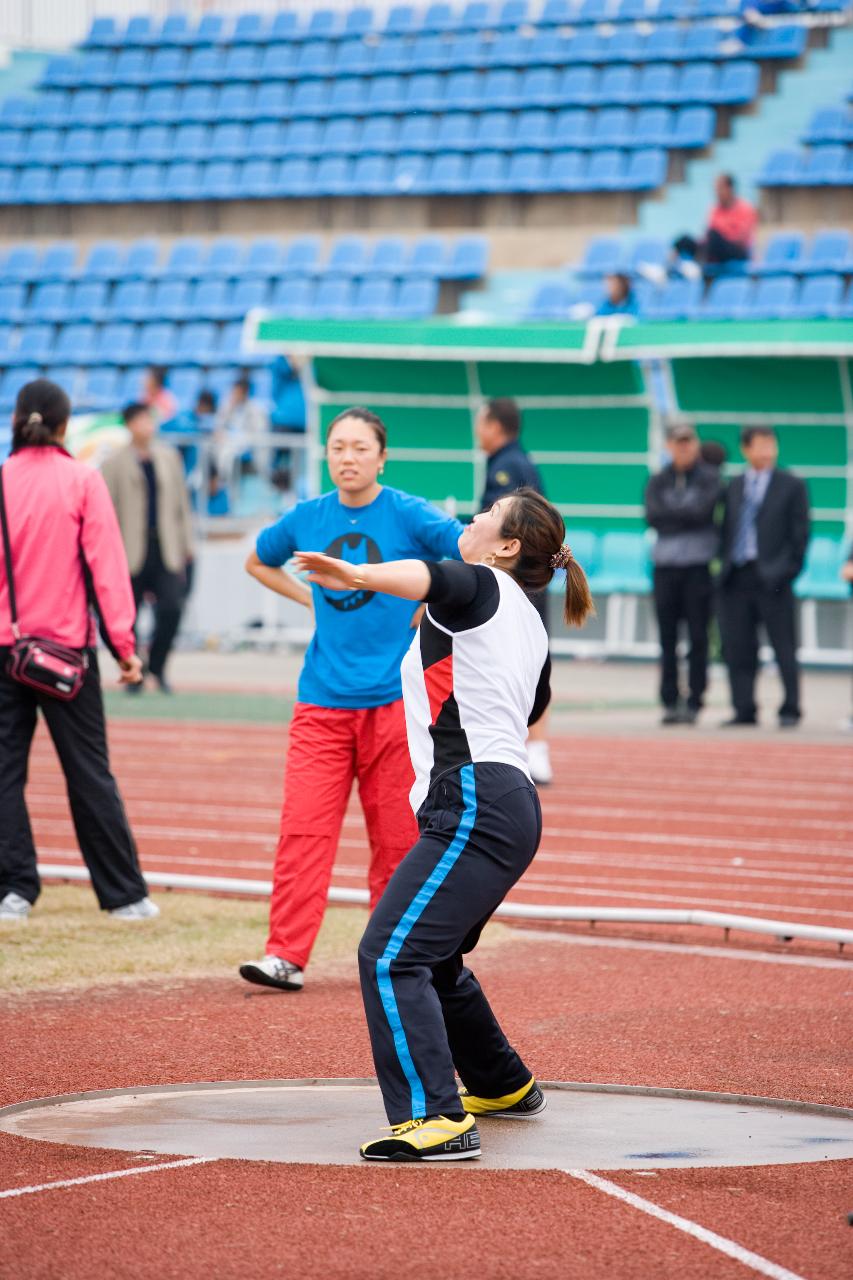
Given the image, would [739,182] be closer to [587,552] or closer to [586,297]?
[586,297]

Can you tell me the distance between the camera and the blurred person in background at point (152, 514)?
52.3 ft

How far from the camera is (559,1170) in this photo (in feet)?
15.1

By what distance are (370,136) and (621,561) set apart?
11.1 m

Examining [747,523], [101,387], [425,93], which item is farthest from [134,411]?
[425,93]

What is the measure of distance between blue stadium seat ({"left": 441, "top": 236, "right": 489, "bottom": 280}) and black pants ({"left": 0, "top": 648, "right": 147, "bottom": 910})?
19618mm

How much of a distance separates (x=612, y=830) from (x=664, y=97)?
62.6 ft

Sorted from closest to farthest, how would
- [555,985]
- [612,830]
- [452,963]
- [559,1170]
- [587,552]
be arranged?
[559,1170] < [452,963] < [555,985] < [612,830] < [587,552]

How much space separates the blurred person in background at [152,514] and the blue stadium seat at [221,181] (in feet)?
47.6

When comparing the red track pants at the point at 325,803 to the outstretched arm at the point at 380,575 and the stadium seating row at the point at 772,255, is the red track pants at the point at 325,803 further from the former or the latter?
the stadium seating row at the point at 772,255

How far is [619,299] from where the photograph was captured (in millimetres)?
21000

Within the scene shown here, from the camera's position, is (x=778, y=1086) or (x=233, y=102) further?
(x=233, y=102)

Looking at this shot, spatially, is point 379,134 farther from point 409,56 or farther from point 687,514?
point 687,514

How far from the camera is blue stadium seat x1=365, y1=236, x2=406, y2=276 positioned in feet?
90.5

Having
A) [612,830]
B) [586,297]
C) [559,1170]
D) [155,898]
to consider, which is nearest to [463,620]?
[559,1170]
